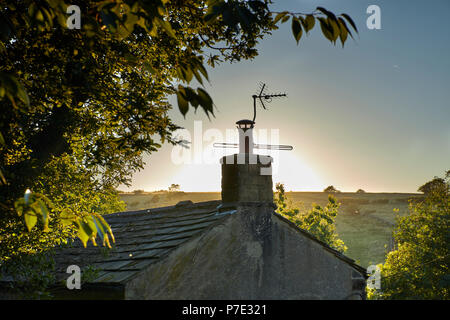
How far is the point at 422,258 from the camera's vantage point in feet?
81.3

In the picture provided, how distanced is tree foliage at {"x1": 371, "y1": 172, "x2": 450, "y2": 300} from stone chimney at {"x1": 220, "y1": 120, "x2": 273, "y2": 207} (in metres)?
14.6

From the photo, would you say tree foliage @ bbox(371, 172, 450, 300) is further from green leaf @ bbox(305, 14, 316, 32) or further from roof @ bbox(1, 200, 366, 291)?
green leaf @ bbox(305, 14, 316, 32)

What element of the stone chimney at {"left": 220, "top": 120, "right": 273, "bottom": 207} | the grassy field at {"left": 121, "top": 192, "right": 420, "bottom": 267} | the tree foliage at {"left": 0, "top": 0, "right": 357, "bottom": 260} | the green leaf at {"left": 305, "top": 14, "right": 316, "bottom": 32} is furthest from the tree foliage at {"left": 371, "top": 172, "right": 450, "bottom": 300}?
the grassy field at {"left": 121, "top": 192, "right": 420, "bottom": 267}

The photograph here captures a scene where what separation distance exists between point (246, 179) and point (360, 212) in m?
70.5

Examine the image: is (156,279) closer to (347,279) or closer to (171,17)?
(347,279)

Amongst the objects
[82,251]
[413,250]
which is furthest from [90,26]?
[413,250]

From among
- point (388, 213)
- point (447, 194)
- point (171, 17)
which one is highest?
point (171, 17)

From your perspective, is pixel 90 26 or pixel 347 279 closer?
pixel 90 26

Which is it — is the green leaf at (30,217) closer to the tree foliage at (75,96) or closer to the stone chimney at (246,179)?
the tree foliage at (75,96)

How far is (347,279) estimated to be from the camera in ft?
34.2

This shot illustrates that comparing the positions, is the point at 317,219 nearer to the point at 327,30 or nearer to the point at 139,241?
the point at 139,241

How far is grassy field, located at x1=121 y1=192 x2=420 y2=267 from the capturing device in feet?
192

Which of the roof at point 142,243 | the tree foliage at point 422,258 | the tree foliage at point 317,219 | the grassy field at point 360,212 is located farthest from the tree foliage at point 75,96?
the grassy field at point 360,212
